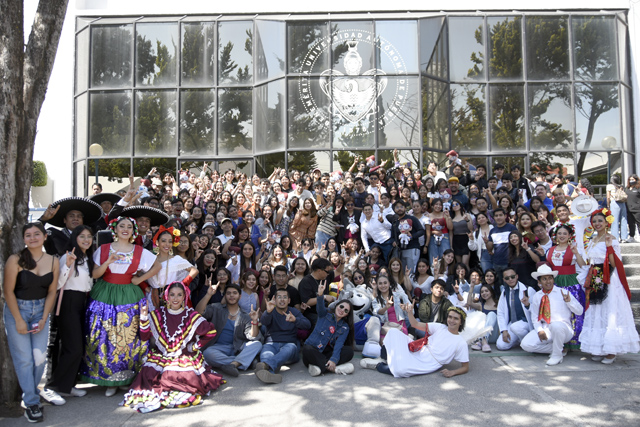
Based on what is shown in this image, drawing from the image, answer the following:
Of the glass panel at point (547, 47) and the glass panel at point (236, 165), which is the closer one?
the glass panel at point (236, 165)

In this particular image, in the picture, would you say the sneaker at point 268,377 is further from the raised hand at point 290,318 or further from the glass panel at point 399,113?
the glass panel at point 399,113

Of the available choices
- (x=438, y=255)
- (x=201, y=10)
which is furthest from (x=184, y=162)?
(x=438, y=255)

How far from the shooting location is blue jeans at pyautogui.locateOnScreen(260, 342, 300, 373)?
6254mm

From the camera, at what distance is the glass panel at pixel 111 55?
1503cm

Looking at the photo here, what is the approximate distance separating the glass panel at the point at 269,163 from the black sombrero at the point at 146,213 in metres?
7.48

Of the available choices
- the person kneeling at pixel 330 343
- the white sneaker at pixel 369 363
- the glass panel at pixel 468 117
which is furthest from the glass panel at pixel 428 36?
the white sneaker at pixel 369 363

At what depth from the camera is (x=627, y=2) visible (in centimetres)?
1513

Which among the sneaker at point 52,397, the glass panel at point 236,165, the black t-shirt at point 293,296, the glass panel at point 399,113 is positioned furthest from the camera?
the glass panel at point 236,165

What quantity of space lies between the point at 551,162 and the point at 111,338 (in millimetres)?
12711

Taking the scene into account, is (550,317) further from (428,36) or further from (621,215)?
(428,36)

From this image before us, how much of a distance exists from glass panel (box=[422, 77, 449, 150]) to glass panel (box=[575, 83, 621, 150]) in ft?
11.8

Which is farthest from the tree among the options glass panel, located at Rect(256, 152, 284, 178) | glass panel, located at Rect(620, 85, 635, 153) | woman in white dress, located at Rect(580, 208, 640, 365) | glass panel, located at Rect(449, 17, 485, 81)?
glass panel, located at Rect(620, 85, 635, 153)

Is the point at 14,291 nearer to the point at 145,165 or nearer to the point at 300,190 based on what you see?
the point at 300,190

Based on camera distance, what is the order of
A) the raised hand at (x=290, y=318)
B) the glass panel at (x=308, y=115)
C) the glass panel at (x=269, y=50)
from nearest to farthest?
the raised hand at (x=290, y=318) → the glass panel at (x=308, y=115) → the glass panel at (x=269, y=50)
